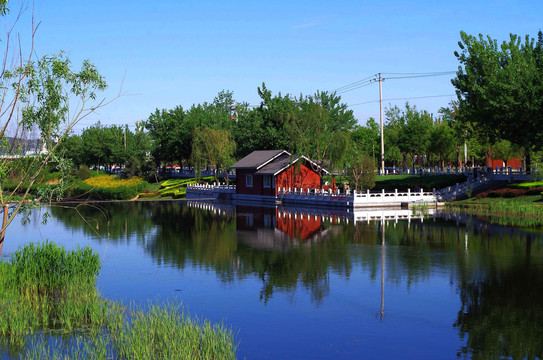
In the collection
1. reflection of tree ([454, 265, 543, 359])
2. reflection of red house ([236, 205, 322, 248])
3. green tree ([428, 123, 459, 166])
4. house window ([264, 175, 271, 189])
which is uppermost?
green tree ([428, 123, 459, 166])

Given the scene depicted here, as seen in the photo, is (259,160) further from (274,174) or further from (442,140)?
(442,140)

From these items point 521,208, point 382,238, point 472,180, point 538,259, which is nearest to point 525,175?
point 472,180

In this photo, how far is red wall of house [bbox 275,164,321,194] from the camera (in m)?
64.0

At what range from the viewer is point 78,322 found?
15.1 meters

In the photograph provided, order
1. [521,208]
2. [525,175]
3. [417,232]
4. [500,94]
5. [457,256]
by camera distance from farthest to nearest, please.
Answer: [525,175], [500,94], [521,208], [417,232], [457,256]

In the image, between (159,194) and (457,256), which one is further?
(159,194)

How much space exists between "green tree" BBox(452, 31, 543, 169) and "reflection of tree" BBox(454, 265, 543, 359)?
32.9m

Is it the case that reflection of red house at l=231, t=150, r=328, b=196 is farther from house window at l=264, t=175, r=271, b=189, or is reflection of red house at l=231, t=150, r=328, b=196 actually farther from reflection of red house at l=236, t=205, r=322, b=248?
reflection of red house at l=236, t=205, r=322, b=248

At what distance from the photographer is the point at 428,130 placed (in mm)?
85750

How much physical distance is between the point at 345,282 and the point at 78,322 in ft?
30.0

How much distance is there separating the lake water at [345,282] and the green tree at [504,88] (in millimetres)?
16596

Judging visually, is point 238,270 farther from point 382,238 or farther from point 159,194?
point 159,194

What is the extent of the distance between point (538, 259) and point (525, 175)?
3517 cm

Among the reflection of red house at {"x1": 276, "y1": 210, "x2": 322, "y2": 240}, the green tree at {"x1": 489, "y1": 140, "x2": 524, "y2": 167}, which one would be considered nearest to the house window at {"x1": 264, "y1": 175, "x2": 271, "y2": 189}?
the reflection of red house at {"x1": 276, "y1": 210, "x2": 322, "y2": 240}
